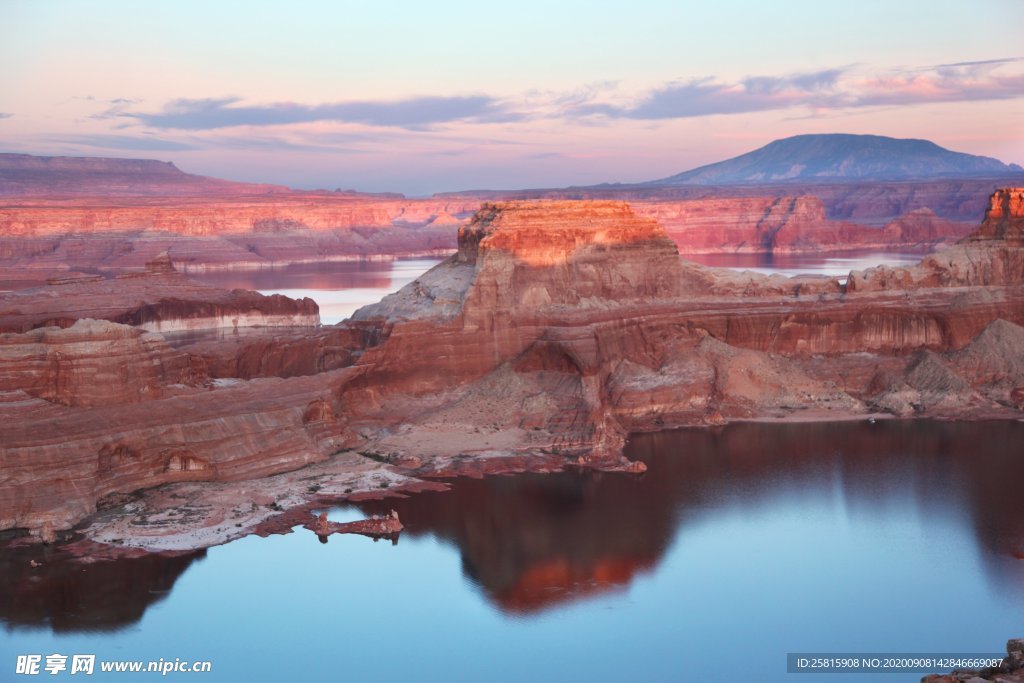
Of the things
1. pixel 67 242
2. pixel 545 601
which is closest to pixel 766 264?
pixel 67 242

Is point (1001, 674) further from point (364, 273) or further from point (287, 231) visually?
point (287, 231)

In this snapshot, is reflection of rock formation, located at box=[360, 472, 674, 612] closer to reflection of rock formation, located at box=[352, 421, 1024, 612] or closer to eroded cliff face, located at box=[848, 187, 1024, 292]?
reflection of rock formation, located at box=[352, 421, 1024, 612]

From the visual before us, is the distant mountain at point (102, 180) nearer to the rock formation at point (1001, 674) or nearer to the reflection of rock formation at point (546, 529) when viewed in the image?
the reflection of rock formation at point (546, 529)

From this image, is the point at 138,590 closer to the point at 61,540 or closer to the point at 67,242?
the point at 61,540

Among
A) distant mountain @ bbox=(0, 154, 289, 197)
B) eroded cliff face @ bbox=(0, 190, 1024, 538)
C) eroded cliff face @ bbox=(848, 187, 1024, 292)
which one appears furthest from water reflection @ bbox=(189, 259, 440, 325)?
distant mountain @ bbox=(0, 154, 289, 197)

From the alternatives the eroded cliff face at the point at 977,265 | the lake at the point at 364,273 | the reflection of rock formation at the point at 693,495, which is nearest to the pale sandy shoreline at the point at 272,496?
the reflection of rock formation at the point at 693,495

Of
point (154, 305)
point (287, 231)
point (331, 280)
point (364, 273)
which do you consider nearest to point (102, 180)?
point (287, 231)

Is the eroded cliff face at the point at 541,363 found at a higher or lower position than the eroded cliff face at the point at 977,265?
lower

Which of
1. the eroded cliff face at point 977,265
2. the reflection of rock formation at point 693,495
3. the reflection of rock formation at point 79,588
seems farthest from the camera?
the eroded cliff face at point 977,265
